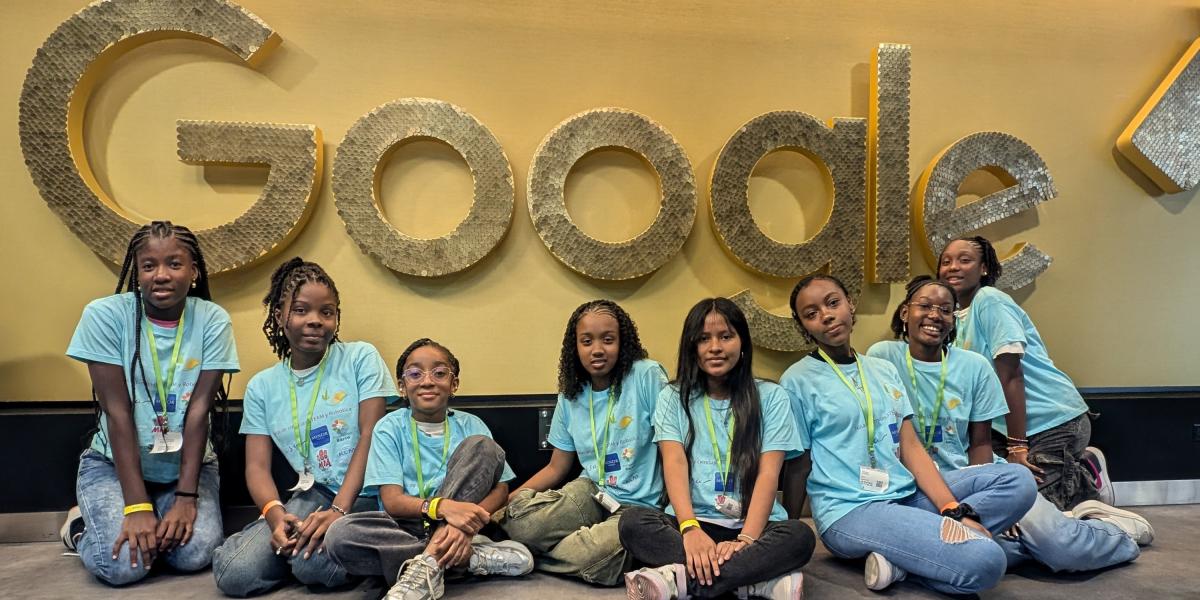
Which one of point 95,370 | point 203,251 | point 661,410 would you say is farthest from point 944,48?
point 95,370

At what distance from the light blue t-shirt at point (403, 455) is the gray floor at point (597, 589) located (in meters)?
0.34

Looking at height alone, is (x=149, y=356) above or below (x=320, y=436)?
above

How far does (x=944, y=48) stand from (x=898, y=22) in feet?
0.85

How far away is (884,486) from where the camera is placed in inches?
97.9

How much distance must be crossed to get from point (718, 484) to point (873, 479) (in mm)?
514

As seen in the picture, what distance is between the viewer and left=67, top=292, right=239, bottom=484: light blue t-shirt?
2572mm

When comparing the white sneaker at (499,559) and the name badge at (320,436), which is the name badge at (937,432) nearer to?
the white sneaker at (499,559)

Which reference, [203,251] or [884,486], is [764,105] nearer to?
[884,486]

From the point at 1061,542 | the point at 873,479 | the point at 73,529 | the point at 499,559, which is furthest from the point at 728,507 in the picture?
the point at 73,529

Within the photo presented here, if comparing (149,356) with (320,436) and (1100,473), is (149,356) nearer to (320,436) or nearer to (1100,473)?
(320,436)

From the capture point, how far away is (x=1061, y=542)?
2.54 meters

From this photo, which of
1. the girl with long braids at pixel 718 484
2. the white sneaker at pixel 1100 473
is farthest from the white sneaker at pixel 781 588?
the white sneaker at pixel 1100 473

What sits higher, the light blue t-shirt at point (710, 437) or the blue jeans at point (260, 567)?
the light blue t-shirt at point (710, 437)

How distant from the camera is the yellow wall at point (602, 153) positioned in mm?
3090
